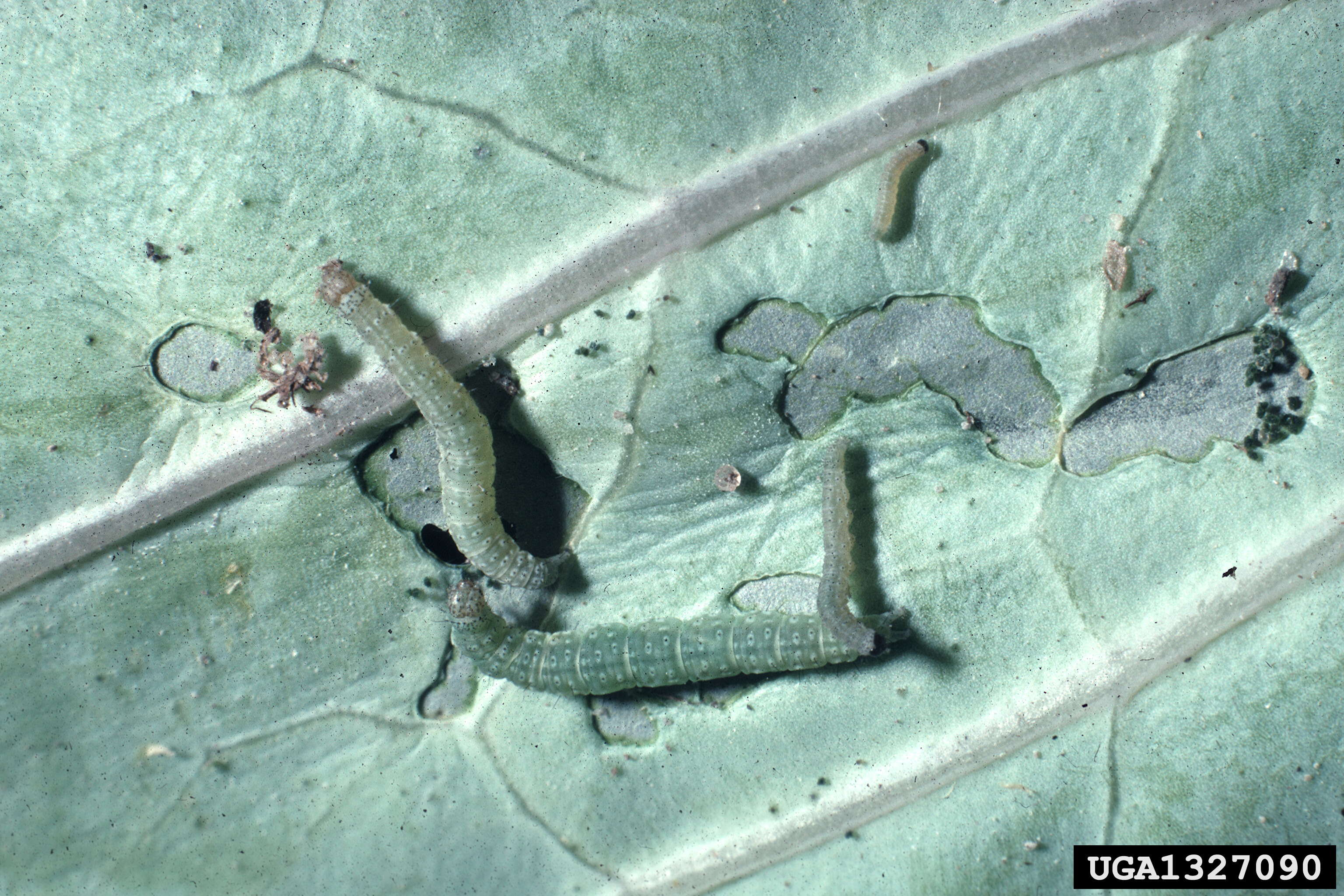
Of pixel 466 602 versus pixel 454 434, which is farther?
pixel 466 602

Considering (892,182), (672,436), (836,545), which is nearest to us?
(892,182)

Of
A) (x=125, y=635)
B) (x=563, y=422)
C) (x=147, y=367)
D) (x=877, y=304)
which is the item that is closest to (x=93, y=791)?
(x=125, y=635)

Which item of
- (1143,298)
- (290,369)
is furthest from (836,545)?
(290,369)

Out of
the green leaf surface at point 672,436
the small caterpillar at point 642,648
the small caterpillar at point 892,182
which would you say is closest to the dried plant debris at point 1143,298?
the green leaf surface at point 672,436

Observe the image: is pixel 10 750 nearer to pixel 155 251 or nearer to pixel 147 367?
pixel 147 367

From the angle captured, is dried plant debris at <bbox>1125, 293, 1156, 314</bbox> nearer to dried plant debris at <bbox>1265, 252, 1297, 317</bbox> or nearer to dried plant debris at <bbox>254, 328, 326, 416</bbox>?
dried plant debris at <bbox>1265, 252, 1297, 317</bbox>

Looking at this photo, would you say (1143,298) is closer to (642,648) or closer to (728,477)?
(728,477)
